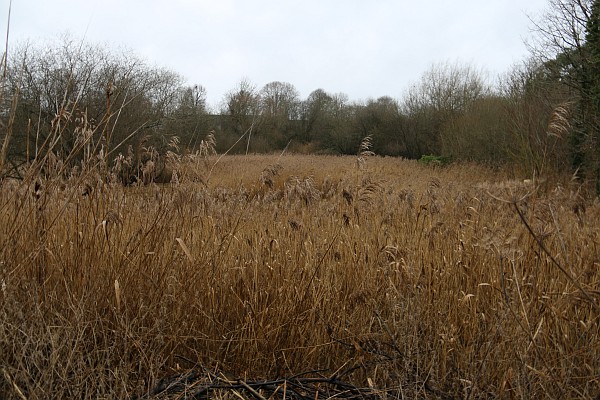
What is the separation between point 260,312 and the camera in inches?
90.0

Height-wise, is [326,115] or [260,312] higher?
[326,115]

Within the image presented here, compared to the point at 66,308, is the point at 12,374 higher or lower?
lower

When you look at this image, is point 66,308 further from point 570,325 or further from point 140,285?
point 570,325

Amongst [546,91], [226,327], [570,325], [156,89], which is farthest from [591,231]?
[156,89]

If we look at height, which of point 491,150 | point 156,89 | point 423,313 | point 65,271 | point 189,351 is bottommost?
point 189,351

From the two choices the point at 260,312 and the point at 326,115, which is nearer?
the point at 260,312

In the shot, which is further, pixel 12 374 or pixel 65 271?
pixel 65 271

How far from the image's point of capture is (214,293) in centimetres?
238

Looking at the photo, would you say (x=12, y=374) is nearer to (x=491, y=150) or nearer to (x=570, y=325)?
(x=570, y=325)

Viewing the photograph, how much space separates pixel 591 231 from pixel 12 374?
3711 millimetres

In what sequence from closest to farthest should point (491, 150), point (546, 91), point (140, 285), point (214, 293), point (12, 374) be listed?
1. point (12, 374)
2. point (140, 285)
3. point (214, 293)
4. point (546, 91)
5. point (491, 150)

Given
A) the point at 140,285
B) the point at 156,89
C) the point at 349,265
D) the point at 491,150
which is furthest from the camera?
the point at 491,150

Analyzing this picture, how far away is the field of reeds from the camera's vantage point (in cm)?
180

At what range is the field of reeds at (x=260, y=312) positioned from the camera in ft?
5.92
